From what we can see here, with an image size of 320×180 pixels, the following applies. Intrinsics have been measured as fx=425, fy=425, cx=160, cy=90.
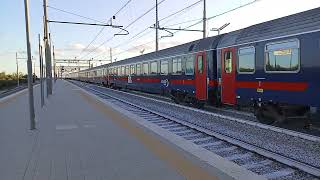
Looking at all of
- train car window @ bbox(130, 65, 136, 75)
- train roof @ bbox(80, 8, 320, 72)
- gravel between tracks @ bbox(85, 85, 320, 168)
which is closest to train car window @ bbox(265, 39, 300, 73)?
train roof @ bbox(80, 8, 320, 72)

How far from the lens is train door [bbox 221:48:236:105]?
15.0 m

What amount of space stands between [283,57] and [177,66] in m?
10.6

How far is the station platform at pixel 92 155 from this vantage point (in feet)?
21.2

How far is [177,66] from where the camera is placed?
22031 millimetres

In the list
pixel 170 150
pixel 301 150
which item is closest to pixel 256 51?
pixel 301 150

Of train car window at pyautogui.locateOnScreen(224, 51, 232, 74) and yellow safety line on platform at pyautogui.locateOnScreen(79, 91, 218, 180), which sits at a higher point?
train car window at pyautogui.locateOnScreen(224, 51, 232, 74)

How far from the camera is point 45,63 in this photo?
2942 centimetres

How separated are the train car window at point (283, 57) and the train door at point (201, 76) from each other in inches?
221

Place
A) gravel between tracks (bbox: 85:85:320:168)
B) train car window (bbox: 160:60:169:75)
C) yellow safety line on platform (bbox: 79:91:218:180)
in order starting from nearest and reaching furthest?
yellow safety line on platform (bbox: 79:91:218:180) < gravel between tracks (bbox: 85:85:320:168) < train car window (bbox: 160:60:169:75)

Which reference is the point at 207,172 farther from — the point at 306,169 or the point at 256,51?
the point at 256,51

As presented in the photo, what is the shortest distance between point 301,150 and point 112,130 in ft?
15.4

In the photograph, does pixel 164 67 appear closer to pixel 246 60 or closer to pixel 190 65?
pixel 190 65

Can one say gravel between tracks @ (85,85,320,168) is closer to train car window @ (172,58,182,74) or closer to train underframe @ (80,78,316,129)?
train underframe @ (80,78,316,129)

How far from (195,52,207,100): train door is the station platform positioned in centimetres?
665
